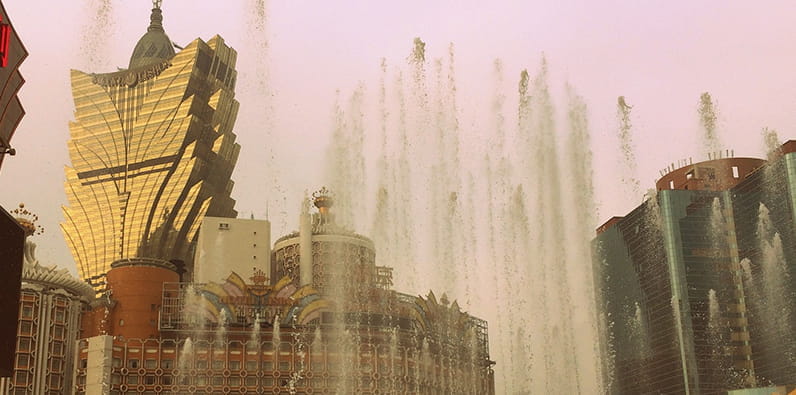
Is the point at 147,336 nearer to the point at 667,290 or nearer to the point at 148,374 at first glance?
the point at 148,374

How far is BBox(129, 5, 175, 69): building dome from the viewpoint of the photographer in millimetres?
172625

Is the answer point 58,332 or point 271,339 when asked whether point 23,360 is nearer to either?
point 58,332

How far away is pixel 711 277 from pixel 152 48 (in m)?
107

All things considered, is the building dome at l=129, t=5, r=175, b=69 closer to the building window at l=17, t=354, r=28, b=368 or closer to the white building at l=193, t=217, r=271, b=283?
the white building at l=193, t=217, r=271, b=283

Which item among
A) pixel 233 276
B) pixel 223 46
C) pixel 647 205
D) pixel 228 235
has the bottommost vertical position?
pixel 233 276

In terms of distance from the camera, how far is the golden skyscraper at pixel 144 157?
511 feet

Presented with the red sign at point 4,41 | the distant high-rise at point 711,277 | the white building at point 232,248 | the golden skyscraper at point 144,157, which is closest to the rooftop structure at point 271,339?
the white building at point 232,248

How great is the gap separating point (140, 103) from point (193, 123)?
9539 millimetres

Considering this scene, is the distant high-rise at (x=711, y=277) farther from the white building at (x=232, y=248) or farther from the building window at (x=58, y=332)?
the building window at (x=58, y=332)

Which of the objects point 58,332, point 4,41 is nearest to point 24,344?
point 58,332

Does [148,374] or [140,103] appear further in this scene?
[140,103]

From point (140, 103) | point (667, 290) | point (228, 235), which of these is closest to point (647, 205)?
point (667, 290)

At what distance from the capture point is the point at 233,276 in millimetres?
111375

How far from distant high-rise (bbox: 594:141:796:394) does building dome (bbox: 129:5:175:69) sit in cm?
8693
